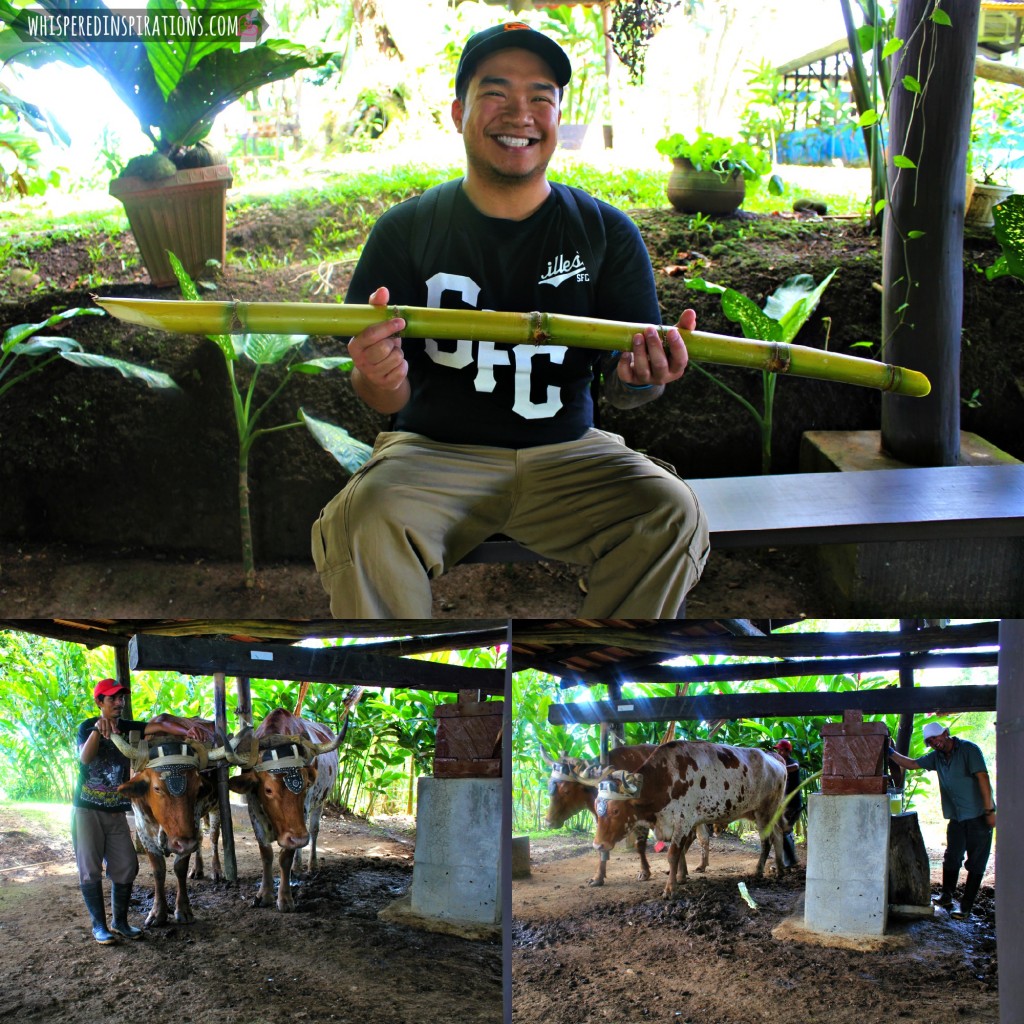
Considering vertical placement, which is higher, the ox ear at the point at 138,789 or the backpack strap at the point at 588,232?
the backpack strap at the point at 588,232

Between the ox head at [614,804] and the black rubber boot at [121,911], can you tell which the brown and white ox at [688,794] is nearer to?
the ox head at [614,804]

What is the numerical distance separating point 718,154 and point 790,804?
2442 mm

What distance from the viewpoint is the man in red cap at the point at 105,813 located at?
2004mm

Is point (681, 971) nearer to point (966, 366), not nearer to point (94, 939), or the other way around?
point (94, 939)

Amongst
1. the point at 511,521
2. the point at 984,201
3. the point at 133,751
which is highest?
the point at 984,201

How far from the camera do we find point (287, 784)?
210 cm

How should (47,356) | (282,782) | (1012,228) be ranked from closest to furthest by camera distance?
(282,782), (1012,228), (47,356)

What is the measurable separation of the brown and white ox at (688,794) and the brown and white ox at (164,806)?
0.74 meters

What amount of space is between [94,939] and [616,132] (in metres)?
2.84

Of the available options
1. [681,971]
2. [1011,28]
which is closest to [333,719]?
[681,971]

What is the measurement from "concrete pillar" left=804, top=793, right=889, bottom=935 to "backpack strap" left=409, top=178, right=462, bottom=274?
1.43m

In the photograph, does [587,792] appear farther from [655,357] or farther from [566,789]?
[655,357]

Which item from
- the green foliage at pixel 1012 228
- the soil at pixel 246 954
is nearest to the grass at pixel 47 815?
the soil at pixel 246 954

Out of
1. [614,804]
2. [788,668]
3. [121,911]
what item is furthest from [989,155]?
[121,911]
